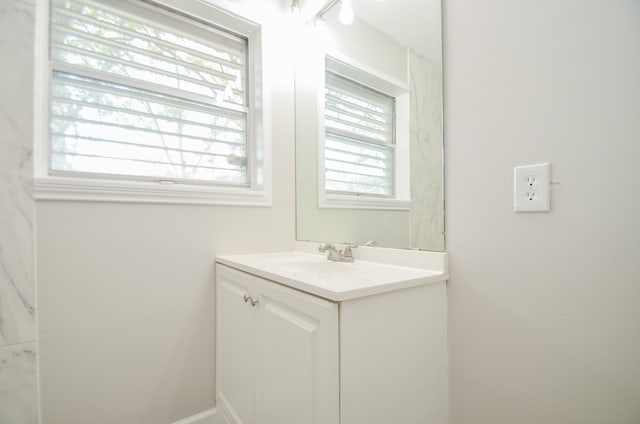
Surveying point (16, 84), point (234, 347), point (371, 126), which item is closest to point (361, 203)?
point (371, 126)

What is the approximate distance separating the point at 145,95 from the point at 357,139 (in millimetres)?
1050

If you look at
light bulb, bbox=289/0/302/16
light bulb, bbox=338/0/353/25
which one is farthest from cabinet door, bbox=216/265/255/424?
light bulb, bbox=289/0/302/16

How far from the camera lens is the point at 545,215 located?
0.77 meters

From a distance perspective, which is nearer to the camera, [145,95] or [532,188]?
[532,188]

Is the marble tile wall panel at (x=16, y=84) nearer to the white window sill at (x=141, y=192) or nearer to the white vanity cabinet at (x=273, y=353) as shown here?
the white window sill at (x=141, y=192)

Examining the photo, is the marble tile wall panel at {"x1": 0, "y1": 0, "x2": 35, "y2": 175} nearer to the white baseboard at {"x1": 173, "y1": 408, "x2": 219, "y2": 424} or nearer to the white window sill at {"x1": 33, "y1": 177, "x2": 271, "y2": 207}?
the white window sill at {"x1": 33, "y1": 177, "x2": 271, "y2": 207}

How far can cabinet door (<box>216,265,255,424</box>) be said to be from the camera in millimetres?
1085

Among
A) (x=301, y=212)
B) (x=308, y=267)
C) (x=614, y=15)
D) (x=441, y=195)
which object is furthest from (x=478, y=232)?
(x=301, y=212)

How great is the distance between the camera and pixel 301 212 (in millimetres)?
1695

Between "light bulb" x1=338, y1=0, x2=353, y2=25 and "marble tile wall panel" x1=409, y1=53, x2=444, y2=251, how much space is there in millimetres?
544

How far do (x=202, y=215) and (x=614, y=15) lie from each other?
154cm

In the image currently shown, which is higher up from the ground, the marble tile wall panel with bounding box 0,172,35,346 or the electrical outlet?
the electrical outlet

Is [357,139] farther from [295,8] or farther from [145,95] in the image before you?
[145,95]

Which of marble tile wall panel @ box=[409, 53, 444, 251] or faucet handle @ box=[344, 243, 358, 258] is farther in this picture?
faucet handle @ box=[344, 243, 358, 258]
